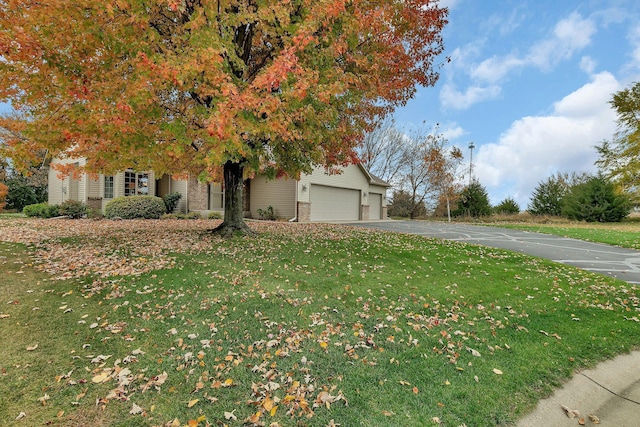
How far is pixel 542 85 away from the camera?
34.9 ft

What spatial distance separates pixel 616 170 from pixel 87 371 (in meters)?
27.7

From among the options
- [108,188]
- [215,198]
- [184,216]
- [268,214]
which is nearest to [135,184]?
[108,188]

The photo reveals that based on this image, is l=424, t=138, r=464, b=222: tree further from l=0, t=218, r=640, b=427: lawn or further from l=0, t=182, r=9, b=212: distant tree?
l=0, t=182, r=9, b=212: distant tree

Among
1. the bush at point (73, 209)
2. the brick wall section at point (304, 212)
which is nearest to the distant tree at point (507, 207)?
the brick wall section at point (304, 212)

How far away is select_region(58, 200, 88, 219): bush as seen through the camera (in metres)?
15.2

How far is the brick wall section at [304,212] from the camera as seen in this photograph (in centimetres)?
1795

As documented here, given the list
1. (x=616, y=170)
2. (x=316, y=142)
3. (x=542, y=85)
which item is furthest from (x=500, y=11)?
(x=616, y=170)

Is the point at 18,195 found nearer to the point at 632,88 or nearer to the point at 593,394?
the point at 593,394

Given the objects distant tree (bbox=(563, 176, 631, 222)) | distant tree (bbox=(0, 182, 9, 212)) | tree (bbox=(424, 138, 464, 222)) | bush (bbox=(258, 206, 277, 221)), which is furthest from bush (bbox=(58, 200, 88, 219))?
distant tree (bbox=(563, 176, 631, 222))

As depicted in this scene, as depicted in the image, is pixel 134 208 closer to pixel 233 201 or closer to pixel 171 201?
pixel 171 201

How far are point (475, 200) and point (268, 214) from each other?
18876 mm

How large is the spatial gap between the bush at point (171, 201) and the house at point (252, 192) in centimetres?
35

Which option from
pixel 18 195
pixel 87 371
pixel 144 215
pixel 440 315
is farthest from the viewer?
pixel 18 195

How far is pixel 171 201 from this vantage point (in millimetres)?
17406
